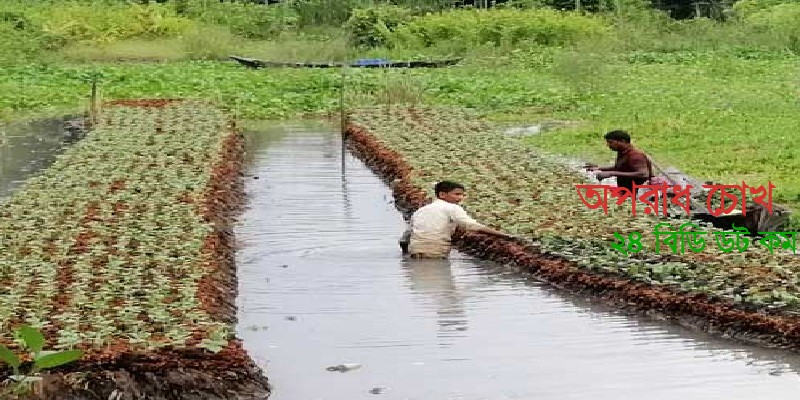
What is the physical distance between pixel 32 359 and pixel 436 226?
5142mm

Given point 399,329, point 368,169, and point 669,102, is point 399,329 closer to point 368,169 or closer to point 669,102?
point 368,169

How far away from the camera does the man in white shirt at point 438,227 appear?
40.0 ft

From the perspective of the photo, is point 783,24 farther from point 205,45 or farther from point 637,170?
point 637,170

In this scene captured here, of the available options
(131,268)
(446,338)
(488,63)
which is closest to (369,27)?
(488,63)

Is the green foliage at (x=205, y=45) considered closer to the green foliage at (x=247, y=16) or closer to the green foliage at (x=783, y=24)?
the green foliage at (x=247, y=16)

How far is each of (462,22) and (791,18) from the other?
10099 millimetres

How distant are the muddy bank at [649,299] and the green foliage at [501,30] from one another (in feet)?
101

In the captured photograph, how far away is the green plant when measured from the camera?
23.0 feet

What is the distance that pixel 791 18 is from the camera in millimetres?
40125

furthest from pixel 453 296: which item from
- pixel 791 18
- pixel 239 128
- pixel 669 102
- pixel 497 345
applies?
pixel 791 18

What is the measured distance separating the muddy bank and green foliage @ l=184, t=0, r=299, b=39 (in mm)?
36292

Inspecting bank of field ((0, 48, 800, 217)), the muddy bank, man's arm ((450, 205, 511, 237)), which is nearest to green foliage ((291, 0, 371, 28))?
bank of field ((0, 48, 800, 217))

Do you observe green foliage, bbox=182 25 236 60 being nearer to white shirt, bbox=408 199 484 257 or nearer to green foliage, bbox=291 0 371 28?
green foliage, bbox=291 0 371 28

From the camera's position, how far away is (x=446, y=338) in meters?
9.33
